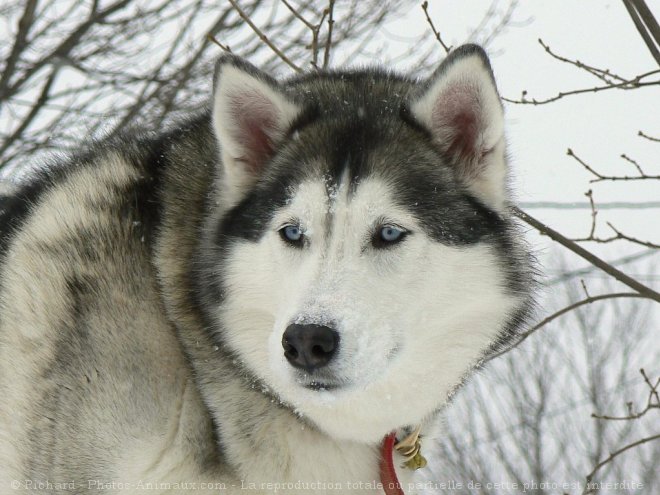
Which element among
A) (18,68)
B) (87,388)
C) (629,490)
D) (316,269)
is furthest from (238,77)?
(629,490)

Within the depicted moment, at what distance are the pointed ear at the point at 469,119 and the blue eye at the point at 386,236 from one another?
404mm

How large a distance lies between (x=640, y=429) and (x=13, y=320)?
1278 centimetres

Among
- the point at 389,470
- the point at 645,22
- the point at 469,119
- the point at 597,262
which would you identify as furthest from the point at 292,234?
the point at 645,22

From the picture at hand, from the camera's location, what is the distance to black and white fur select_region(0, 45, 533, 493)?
2.90 m

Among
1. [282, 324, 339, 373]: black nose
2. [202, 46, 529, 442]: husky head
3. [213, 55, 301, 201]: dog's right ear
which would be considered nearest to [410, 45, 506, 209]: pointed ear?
[202, 46, 529, 442]: husky head

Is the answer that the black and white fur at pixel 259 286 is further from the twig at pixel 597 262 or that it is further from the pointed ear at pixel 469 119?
the twig at pixel 597 262

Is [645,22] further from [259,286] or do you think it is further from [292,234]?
[259,286]

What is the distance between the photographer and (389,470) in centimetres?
323

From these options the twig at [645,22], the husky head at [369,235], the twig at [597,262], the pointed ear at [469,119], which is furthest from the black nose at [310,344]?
the twig at [645,22]

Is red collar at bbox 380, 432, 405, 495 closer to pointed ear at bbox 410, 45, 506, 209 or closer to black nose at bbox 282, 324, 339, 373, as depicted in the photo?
black nose at bbox 282, 324, 339, 373

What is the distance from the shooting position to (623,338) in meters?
15.9

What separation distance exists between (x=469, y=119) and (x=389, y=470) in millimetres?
1306

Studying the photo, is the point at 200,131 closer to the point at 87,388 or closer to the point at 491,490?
the point at 87,388

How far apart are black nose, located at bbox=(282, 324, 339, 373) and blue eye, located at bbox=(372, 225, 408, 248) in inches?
16.5
